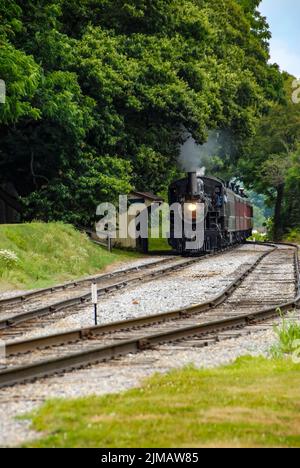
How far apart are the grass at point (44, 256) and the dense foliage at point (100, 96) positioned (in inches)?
104

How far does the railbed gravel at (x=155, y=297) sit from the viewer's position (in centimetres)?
1641

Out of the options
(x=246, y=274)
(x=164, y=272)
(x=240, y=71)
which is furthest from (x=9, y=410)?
(x=240, y=71)

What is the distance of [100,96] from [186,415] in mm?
32265

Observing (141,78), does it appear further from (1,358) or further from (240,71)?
(1,358)

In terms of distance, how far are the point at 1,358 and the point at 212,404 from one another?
3945 millimetres

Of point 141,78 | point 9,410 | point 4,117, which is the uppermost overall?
point 141,78

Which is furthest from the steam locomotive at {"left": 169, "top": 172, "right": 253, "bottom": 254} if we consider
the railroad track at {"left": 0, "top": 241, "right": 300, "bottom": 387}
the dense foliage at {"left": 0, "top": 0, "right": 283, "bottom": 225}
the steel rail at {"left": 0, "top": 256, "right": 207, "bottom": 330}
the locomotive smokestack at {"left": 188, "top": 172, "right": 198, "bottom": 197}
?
the railroad track at {"left": 0, "top": 241, "right": 300, "bottom": 387}

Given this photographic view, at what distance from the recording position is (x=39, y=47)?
1431 inches

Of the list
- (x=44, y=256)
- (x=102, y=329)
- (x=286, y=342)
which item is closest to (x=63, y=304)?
(x=102, y=329)

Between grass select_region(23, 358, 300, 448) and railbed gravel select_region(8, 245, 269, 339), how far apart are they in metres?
5.45

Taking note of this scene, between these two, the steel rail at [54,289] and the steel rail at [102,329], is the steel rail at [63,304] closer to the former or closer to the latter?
the steel rail at [54,289]

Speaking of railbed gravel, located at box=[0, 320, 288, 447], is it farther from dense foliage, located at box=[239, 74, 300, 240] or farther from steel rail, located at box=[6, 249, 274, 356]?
dense foliage, located at box=[239, 74, 300, 240]

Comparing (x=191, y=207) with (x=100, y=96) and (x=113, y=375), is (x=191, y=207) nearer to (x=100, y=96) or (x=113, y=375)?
(x=100, y=96)

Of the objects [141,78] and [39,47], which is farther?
[141,78]
